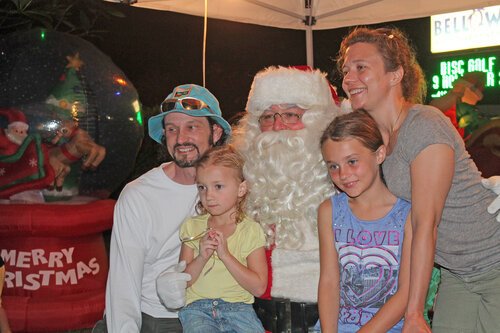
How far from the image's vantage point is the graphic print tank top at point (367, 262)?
2416 millimetres

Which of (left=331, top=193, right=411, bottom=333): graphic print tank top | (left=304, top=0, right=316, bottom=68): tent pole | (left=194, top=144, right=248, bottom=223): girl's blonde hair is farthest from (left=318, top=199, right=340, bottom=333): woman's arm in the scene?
(left=304, top=0, right=316, bottom=68): tent pole

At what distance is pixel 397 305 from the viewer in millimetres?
2334

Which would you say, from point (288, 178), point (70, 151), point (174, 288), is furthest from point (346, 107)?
point (70, 151)

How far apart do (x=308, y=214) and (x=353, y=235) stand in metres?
0.43

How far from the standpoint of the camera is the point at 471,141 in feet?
19.4

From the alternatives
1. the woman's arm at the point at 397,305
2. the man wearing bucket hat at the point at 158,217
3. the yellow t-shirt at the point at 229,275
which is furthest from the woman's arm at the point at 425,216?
the man wearing bucket hat at the point at 158,217

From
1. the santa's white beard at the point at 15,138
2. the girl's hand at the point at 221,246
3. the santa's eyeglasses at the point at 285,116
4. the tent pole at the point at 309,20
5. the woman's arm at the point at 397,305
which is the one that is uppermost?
the tent pole at the point at 309,20

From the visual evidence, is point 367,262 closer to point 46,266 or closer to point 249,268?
point 249,268

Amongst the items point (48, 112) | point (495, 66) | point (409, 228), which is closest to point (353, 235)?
point (409, 228)

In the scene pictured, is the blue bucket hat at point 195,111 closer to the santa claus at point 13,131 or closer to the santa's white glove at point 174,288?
the santa's white glove at point 174,288

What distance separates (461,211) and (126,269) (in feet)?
5.26

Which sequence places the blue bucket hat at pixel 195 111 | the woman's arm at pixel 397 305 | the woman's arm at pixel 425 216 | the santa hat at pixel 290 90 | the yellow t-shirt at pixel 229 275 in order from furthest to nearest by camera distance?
the santa hat at pixel 290 90 → the blue bucket hat at pixel 195 111 → the yellow t-shirt at pixel 229 275 → the woman's arm at pixel 397 305 → the woman's arm at pixel 425 216

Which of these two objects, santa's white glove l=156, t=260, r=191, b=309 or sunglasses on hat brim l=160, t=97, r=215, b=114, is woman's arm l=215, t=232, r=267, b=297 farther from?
sunglasses on hat brim l=160, t=97, r=215, b=114

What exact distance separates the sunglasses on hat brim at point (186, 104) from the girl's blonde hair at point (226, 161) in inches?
11.0
